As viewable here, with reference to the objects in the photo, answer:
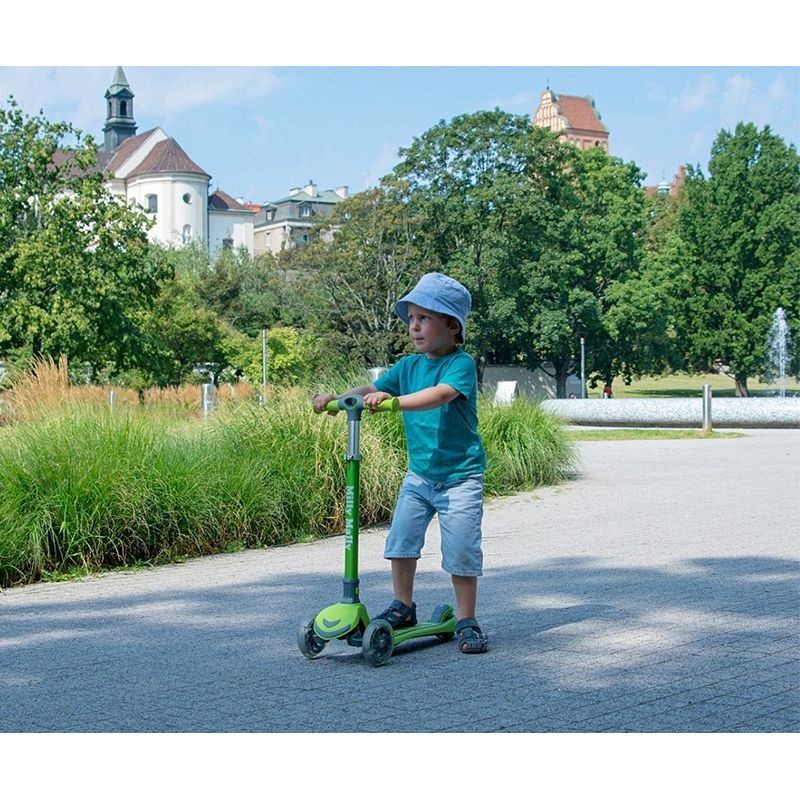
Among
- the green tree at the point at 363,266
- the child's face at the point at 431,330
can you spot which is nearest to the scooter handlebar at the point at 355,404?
the child's face at the point at 431,330

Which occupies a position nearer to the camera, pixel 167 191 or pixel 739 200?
pixel 739 200

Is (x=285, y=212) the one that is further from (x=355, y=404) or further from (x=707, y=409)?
(x=355, y=404)

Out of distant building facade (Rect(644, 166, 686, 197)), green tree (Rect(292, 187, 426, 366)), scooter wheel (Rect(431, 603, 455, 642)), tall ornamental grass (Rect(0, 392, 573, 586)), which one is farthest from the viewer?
distant building facade (Rect(644, 166, 686, 197))

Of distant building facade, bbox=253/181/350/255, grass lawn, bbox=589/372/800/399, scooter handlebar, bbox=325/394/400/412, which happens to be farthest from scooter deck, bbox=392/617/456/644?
distant building facade, bbox=253/181/350/255

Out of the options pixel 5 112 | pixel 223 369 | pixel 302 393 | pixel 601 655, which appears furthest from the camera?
pixel 223 369

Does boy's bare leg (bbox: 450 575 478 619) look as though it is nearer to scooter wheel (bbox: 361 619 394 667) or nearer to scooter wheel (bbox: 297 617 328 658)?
scooter wheel (bbox: 361 619 394 667)

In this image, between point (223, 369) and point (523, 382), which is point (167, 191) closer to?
point (523, 382)

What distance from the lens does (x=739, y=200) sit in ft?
188

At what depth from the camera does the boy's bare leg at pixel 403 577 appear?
5.18 meters

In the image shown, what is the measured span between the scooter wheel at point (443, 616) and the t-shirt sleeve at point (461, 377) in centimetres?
104

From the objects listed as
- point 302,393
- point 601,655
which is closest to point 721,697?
point 601,655

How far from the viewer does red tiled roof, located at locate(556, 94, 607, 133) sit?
12138 centimetres

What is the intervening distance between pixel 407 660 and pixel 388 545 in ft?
1.69

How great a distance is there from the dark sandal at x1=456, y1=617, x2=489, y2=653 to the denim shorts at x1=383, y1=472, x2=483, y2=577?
0.69ft
